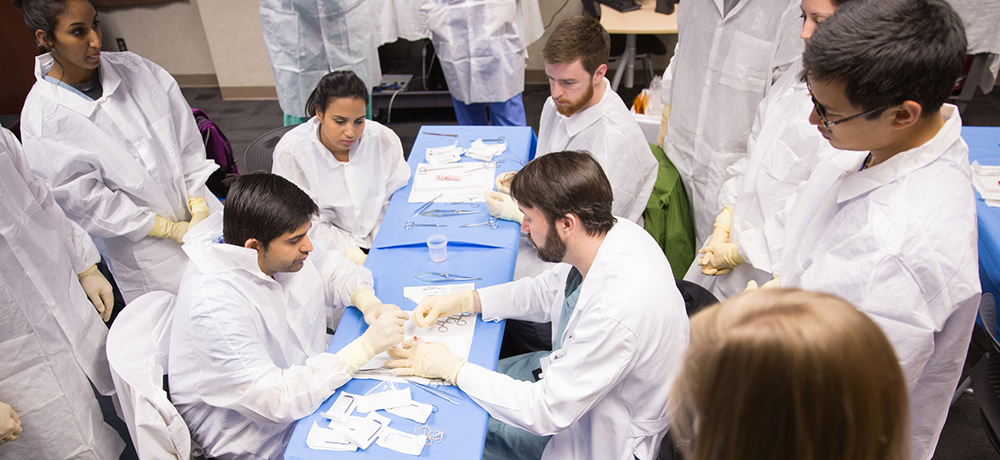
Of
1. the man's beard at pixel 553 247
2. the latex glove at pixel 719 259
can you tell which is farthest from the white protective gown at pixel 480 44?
the man's beard at pixel 553 247

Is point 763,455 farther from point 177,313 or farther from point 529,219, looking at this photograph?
point 177,313

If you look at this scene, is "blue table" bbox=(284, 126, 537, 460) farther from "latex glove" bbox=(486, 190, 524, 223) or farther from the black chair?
the black chair

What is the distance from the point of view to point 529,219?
1.47 m

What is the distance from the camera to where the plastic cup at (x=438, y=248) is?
6.05 feet

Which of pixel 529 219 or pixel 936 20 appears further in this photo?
pixel 529 219

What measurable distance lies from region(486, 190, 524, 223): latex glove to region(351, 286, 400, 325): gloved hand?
0.58m

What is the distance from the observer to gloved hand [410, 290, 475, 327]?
155cm

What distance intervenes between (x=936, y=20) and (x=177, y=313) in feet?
5.55

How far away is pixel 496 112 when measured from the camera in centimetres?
353

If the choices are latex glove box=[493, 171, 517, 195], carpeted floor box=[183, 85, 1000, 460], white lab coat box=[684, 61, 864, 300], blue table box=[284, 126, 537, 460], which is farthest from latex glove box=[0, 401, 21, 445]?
carpeted floor box=[183, 85, 1000, 460]

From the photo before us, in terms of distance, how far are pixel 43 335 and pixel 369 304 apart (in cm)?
82

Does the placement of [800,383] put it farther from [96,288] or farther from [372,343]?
[96,288]

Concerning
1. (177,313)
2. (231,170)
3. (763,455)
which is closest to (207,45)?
(231,170)

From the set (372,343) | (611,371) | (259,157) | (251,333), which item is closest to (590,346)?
(611,371)
